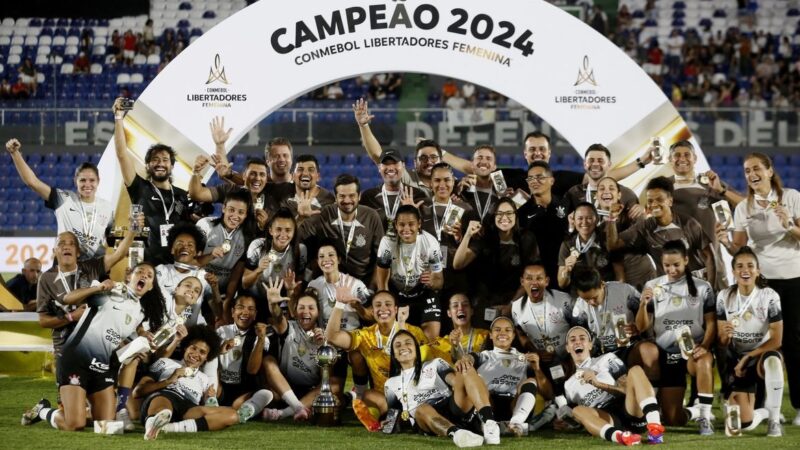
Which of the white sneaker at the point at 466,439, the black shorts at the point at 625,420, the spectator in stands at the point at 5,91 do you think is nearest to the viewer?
the white sneaker at the point at 466,439

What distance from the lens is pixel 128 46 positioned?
2239 cm

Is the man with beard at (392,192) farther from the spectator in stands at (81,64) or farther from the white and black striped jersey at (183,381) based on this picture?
the spectator in stands at (81,64)

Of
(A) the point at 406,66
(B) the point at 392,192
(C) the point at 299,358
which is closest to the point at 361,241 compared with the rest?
(B) the point at 392,192

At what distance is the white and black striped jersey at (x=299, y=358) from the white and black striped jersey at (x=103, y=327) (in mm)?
1175

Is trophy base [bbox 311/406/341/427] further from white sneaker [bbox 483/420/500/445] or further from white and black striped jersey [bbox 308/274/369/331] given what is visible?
white sneaker [bbox 483/420/500/445]

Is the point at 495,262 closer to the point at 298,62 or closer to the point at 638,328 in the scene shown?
the point at 638,328

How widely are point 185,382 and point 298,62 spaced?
2.99 m

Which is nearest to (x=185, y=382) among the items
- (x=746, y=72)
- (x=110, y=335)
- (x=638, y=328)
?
(x=110, y=335)

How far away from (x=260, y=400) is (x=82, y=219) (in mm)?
2057

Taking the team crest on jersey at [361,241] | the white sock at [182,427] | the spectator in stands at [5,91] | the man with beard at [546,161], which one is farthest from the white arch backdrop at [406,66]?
the spectator in stands at [5,91]

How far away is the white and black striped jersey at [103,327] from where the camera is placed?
809 cm

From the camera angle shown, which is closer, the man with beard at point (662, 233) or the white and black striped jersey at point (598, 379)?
the white and black striped jersey at point (598, 379)

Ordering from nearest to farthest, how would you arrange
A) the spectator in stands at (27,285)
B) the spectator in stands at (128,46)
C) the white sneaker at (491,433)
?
the white sneaker at (491,433)
the spectator in stands at (27,285)
the spectator in stands at (128,46)

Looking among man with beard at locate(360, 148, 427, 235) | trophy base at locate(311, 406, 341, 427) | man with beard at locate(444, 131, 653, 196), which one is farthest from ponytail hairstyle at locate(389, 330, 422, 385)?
man with beard at locate(444, 131, 653, 196)
